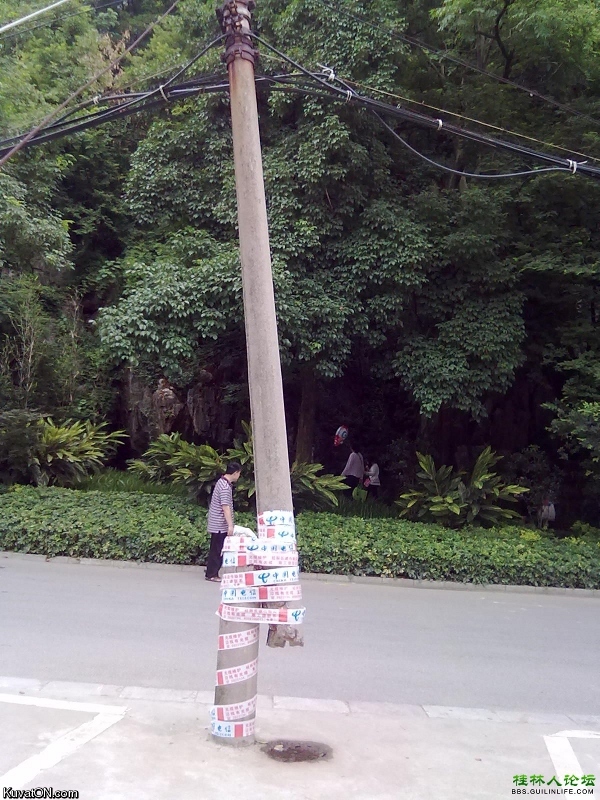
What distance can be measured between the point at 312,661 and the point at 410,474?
12.2 m

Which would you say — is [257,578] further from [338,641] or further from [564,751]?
[338,641]

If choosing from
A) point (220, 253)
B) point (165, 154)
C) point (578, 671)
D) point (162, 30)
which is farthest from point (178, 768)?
point (162, 30)

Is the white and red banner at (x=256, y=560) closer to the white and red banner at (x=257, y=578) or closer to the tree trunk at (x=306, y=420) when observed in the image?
the white and red banner at (x=257, y=578)

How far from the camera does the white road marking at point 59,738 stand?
3.97 metres

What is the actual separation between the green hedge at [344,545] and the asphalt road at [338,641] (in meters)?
0.48

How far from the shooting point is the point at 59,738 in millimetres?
4547

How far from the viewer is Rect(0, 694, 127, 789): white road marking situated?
397 cm

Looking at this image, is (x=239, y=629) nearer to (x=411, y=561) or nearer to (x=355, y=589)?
(x=355, y=589)

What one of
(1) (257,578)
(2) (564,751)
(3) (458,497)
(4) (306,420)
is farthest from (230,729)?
(4) (306,420)

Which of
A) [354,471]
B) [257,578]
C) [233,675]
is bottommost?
[233,675]

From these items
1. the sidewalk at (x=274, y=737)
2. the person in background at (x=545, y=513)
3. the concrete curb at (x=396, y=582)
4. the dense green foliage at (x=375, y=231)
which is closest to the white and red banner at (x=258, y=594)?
the sidewalk at (x=274, y=737)

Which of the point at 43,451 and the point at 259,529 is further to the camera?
the point at 43,451

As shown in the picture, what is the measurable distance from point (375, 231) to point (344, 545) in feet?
19.9

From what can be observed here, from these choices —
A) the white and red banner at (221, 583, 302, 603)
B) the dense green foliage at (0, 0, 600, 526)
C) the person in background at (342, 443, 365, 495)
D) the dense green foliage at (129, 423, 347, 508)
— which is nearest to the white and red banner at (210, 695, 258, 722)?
the white and red banner at (221, 583, 302, 603)
